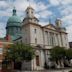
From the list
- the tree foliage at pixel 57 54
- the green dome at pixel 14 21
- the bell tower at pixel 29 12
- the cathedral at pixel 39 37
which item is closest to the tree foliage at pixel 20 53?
the cathedral at pixel 39 37

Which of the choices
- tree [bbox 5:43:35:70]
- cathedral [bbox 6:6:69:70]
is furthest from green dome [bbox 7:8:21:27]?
tree [bbox 5:43:35:70]

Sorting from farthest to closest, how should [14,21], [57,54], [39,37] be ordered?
[14,21] < [39,37] < [57,54]

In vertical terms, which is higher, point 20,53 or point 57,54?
point 20,53

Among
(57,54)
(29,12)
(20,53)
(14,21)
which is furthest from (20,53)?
(14,21)

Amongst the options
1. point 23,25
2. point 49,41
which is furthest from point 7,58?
point 49,41

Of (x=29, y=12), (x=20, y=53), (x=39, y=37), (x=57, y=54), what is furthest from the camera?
(x=39, y=37)

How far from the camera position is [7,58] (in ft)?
141

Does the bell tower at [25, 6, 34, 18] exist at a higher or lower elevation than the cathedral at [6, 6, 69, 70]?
higher

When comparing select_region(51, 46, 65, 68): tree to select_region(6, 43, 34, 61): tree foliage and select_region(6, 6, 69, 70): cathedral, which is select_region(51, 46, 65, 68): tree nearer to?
select_region(6, 6, 69, 70): cathedral

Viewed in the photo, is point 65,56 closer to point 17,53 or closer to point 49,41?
point 49,41

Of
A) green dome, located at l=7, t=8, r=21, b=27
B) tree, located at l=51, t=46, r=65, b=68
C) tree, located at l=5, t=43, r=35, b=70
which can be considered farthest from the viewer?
green dome, located at l=7, t=8, r=21, b=27

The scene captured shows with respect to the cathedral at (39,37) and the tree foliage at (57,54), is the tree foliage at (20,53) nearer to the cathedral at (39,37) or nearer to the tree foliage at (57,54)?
the cathedral at (39,37)

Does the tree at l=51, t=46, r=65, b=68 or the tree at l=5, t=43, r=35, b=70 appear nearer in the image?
the tree at l=5, t=43, r=35, b=70

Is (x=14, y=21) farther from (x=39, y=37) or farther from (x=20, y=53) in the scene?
(x=20, y=53)
